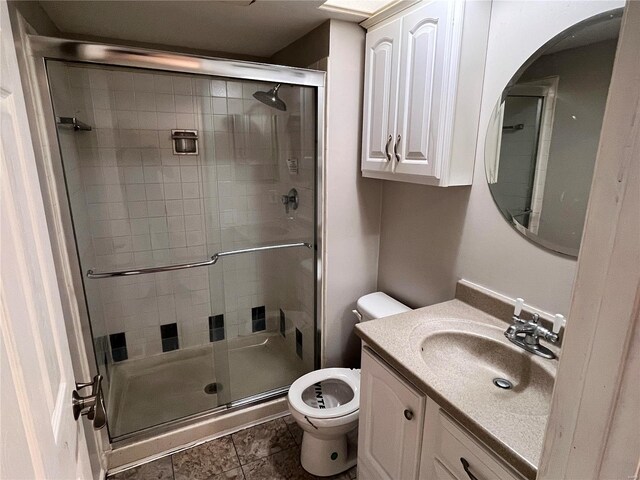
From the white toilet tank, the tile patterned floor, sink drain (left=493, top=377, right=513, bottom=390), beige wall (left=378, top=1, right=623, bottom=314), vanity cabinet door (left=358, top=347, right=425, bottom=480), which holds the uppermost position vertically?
beige wall (left=378, top=1, right=623, bottom=314)

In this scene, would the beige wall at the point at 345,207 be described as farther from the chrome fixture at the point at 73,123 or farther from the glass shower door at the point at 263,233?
the chrome fixture at the point at 73,123

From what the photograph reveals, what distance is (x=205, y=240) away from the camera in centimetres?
234

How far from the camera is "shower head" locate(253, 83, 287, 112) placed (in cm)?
198

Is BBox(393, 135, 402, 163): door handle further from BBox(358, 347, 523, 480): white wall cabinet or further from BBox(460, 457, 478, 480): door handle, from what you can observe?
BBox(460, 457, 478, 480): door handle

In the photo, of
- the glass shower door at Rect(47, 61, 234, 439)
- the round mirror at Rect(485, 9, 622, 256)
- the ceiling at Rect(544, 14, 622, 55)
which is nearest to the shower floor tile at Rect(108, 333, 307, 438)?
the glass shower door at Rect(47, 61, 234, 439)

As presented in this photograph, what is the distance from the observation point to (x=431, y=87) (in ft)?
4.58

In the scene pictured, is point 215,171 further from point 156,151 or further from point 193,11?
point 193,11

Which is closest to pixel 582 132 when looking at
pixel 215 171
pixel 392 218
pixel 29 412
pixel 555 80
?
pixel 555 80

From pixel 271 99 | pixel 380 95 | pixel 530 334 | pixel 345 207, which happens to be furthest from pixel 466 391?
pixel 271 99

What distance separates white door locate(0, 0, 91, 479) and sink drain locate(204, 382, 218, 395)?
1.49 m

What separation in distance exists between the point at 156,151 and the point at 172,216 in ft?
1.37

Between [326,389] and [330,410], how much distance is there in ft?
1.09

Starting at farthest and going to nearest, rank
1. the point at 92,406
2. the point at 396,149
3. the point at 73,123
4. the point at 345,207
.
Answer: the point at 345,207
the point at 73,123
the point at 396,149
the point at 92,406

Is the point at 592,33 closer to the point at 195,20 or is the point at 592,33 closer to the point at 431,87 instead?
the point at 431,87
